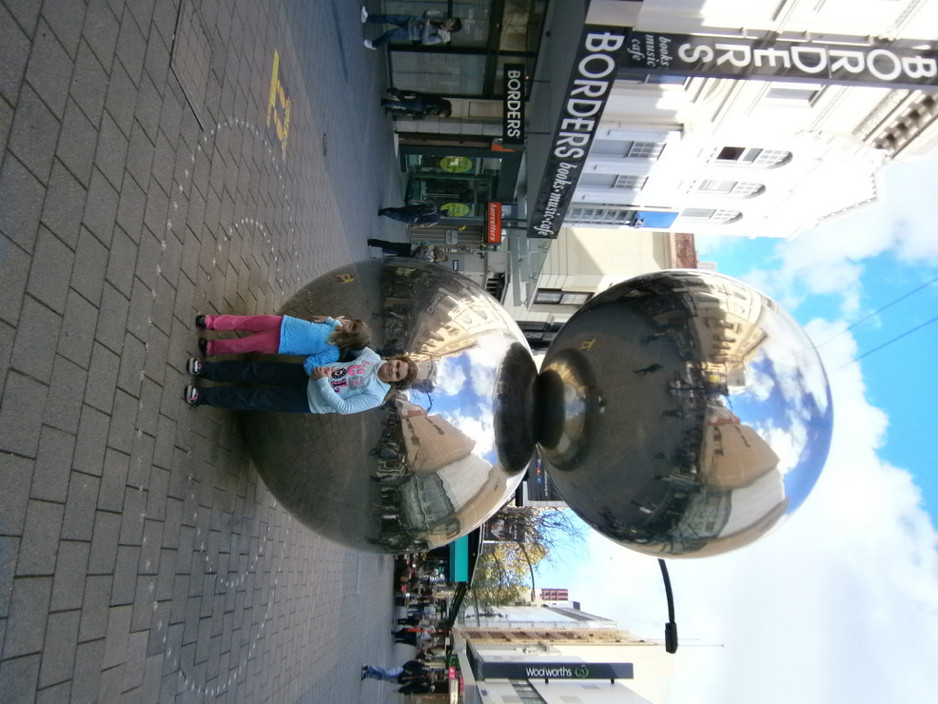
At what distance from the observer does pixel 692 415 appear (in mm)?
3398

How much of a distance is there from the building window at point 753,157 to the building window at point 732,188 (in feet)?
4.73

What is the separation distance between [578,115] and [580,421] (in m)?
9.65

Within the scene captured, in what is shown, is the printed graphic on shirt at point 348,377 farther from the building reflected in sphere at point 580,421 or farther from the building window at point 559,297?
the building window at point 559,297

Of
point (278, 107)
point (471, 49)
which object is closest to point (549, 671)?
point (471, 49)

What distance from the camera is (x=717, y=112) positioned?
19500mm

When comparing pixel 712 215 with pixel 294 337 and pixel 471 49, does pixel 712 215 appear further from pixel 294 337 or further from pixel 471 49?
pixel 294 337

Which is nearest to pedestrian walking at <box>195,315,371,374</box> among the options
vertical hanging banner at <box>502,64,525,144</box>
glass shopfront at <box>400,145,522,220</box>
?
vertical hanging banner at <box>502,64,525,144</box>

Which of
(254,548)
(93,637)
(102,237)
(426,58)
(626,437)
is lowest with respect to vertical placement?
(93,637)

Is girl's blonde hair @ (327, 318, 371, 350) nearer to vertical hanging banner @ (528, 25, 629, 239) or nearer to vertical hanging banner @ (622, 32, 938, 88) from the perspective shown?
vertical hanging banner @ (528, 25, 629, 239)

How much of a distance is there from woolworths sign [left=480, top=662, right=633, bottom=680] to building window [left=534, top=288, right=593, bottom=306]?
1707 cm

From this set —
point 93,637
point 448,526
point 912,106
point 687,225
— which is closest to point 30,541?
point 93,637

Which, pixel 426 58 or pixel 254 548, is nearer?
pixel 254 548

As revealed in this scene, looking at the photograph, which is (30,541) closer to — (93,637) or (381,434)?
(93,637)

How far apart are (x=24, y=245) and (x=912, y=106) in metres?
22.3
